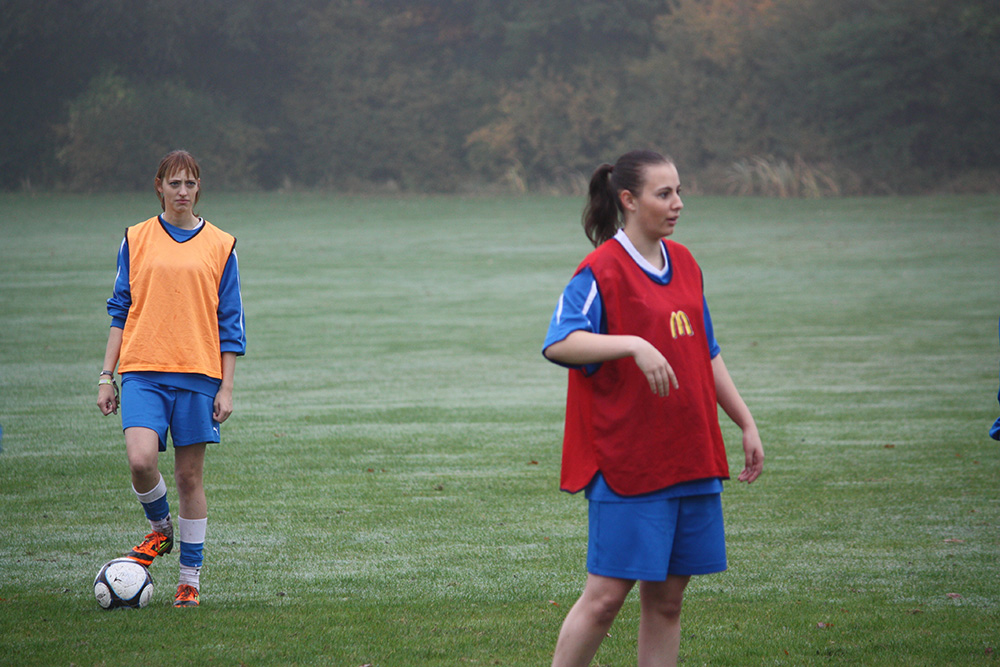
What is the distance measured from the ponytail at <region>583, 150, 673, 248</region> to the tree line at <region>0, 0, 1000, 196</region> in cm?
4050

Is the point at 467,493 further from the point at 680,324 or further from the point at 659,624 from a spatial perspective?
the point at 680,324

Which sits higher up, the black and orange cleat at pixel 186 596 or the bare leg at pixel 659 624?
the bare leg at pixel 659 624

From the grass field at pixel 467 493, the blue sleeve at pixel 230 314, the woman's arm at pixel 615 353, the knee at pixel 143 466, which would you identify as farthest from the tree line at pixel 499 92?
the woman's arm at pixel 615 353

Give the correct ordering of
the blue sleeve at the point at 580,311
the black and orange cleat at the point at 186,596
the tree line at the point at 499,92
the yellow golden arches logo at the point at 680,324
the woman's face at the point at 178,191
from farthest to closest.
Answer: the tree line at the point at 499,92 → the black and orange cleat at the point at 186,596 → the woman's face at the point at 178,191 → the yellow golden arches logo at the point at 680,324 → the blue sleeve at the point at 580,311

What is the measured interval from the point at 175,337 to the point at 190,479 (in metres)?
0.63

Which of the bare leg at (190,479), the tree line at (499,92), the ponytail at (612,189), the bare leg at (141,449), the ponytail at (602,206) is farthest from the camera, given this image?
the tree line at (499,92)

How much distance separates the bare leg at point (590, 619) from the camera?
3.46 m

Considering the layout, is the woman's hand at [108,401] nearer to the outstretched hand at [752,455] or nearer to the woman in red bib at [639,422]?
the woman in red bib at [639,422]

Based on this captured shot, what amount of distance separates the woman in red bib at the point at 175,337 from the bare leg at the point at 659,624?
6.58 feet

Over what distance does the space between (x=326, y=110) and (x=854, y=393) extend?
4698 cm

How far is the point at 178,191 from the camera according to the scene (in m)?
4.79

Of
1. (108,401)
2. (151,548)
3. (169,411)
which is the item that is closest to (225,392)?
(169,411)

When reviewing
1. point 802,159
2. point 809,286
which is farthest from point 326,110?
point 809,286

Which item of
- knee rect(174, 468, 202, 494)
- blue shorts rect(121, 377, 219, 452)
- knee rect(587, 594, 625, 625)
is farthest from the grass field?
knee rect(587, 594, 625, 625)
